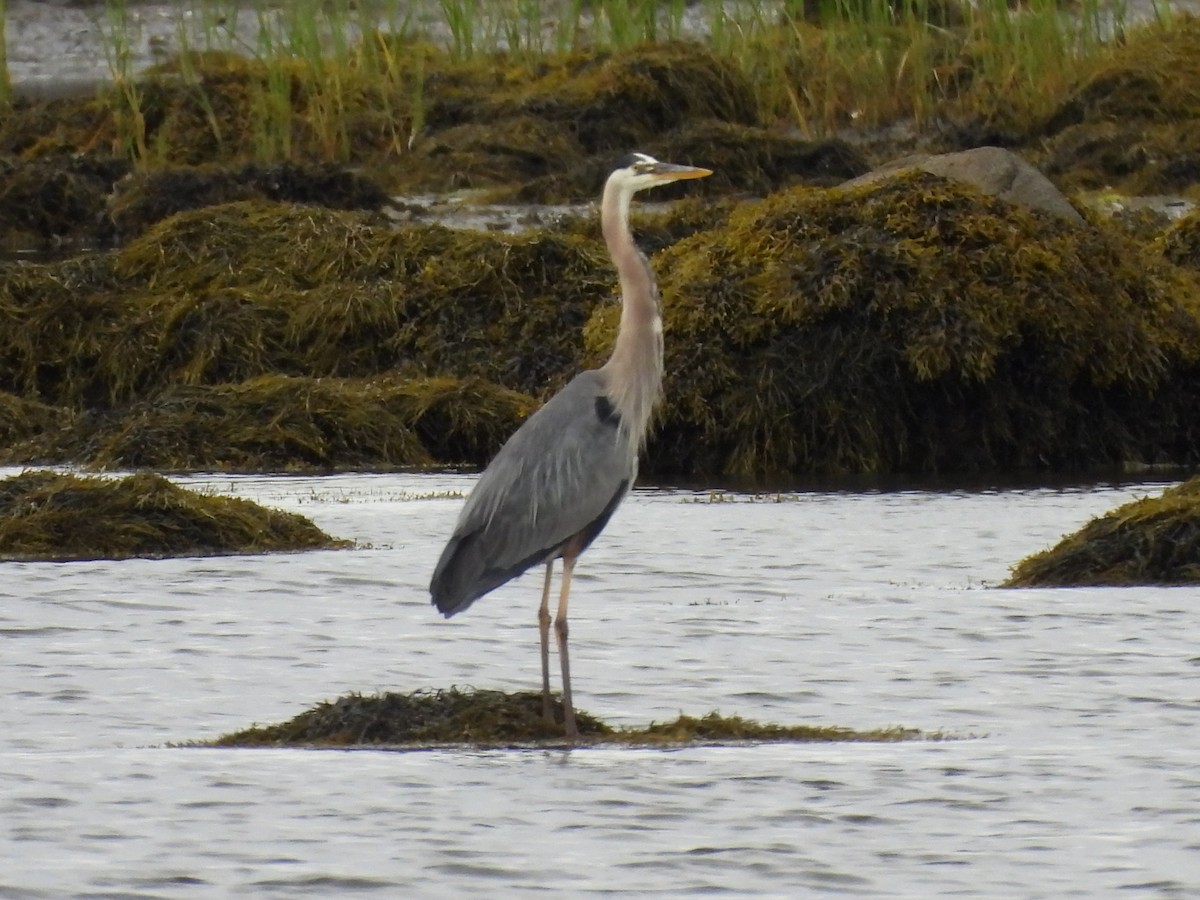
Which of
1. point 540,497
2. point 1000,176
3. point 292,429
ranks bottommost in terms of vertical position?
point 540,497

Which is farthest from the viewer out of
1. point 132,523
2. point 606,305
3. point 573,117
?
point 573,117

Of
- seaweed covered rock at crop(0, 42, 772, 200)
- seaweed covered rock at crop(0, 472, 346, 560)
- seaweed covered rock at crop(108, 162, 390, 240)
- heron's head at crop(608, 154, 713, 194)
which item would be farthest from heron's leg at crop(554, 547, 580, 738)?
seaweed covered rock at crop(0, 42, 772, 200)

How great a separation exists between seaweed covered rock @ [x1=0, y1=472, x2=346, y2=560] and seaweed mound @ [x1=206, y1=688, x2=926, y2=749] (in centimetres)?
372

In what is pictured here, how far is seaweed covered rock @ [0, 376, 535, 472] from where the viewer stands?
46.5 feet

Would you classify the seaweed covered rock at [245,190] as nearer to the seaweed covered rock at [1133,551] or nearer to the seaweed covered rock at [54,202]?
the seaweed covered rock at [54,202]

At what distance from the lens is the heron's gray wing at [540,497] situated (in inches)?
303

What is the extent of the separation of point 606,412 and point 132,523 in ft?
11.5

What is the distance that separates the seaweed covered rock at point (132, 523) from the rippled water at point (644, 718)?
0.27 metres

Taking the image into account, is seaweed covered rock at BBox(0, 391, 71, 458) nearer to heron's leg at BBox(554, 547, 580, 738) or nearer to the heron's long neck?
the heron's long neck

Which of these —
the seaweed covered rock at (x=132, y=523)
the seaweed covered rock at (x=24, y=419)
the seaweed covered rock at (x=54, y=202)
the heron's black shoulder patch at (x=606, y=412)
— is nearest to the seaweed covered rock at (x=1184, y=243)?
the seaweed covered rock at (x=24, y=419)

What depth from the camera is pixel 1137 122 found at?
2295cm

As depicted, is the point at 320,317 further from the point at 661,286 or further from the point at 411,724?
the point at 411,724

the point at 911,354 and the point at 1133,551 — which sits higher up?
the point at 911,354

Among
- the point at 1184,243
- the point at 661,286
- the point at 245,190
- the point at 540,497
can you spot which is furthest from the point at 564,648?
the point at 245,190
